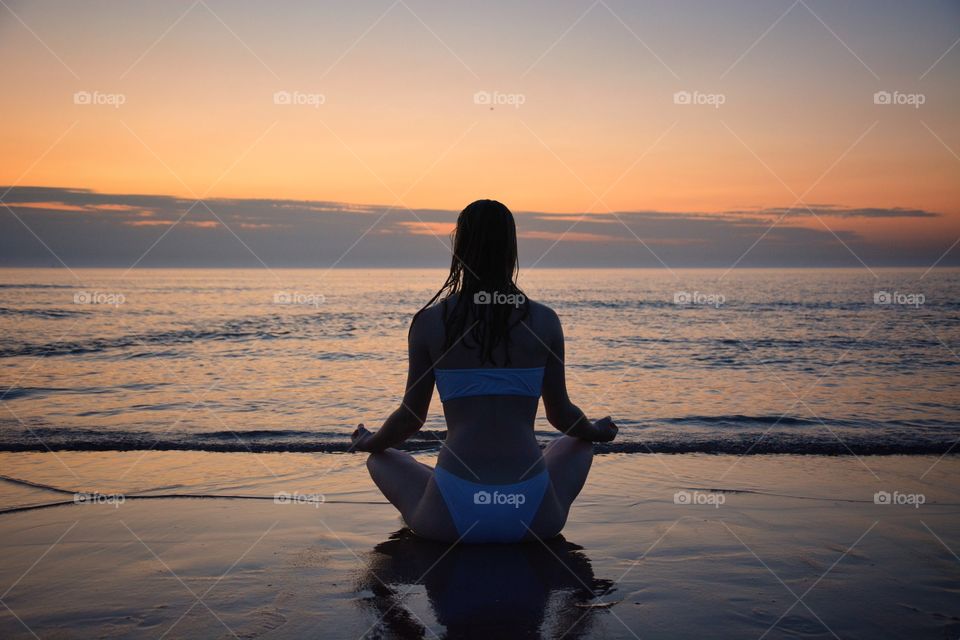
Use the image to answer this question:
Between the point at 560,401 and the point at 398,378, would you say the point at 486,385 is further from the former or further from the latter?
the point at 398,378

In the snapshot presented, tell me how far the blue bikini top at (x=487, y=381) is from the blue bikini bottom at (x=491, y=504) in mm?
466

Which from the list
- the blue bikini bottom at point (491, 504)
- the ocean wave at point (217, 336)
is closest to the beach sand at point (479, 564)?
the blue bikini bottom at point (491, 504)

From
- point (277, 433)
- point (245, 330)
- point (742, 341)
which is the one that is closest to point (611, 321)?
point (742, 341)

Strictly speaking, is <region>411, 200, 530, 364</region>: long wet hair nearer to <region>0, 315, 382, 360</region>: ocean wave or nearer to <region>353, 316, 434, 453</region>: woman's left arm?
<region>353, 316, 434, 453</region>: woman's left arm

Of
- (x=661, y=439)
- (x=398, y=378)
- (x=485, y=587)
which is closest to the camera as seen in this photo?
(x=485, y=587)

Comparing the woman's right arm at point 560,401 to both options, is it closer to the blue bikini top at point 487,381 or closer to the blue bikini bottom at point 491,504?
the blue bikini top at point 487,381

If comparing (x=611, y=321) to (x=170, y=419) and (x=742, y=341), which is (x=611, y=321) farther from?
(x=170, y=419)

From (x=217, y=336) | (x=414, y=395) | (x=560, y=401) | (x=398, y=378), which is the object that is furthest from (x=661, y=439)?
(x=217, y=336)

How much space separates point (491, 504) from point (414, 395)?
728 mm

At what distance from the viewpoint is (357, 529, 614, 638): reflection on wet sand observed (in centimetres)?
291

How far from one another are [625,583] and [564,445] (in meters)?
0.92

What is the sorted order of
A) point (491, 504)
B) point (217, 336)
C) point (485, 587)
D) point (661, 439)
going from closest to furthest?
point (485, 587) < point (491, 504) < point (661, 439) < point (217, 336)

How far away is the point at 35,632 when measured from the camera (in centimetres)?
285

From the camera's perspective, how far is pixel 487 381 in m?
3.66
